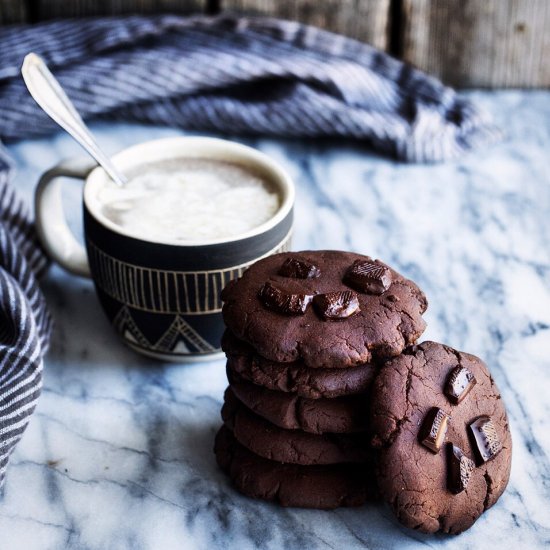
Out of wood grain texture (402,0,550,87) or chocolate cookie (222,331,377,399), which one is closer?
chocolate cookie (222,331,377,399)

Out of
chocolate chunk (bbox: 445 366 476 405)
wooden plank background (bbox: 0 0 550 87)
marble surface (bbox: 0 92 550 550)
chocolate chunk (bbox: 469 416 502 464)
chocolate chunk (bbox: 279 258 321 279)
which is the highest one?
wooden plank background (bbox: 0 0 550 87)

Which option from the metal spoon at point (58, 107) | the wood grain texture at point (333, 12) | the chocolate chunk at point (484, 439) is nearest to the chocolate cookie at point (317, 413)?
the chocolate chunk at point (484, 439)

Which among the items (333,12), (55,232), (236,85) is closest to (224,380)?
(55,232)

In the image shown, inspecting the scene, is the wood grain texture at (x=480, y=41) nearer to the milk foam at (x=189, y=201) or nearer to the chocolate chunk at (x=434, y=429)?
the milk foam at (x=189, y=201)

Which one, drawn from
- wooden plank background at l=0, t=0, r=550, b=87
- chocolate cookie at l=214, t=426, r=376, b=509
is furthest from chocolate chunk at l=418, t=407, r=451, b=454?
wooden plank background at l=0, t=0, r=550, b=87

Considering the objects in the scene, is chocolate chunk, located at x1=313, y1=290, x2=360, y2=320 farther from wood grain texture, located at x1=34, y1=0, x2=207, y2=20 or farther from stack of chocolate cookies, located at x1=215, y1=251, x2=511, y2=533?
wood grain texture, located at x1=34, y1=0, x2=207, y2=20

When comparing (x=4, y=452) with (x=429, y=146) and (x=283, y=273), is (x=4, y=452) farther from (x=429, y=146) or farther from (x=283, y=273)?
(x=429, y=146)

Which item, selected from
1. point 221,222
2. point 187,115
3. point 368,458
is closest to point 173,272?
point 221,222
